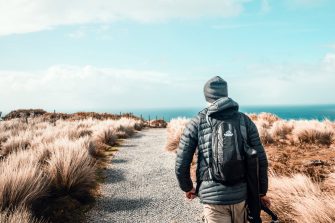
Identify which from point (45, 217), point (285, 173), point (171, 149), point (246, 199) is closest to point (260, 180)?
point (246, 199)

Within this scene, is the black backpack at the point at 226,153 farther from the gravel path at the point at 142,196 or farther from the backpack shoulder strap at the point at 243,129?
the gravel path at the point at 142,196

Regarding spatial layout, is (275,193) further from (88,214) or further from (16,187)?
(16,187)

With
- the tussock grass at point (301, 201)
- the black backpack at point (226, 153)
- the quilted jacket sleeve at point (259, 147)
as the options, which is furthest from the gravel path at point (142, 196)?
the black backpack at point (226, 153)

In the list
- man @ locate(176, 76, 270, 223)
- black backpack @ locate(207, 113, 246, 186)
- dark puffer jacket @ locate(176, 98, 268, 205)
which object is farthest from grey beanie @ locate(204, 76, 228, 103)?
black backpack @ locate(207, 113, 246, 186)

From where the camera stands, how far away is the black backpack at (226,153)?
3.65m

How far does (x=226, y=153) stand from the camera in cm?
365

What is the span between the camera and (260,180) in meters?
4.00

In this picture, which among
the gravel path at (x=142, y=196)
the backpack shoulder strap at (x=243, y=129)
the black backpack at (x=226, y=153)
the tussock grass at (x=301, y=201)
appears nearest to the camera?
A: the black backpack at (x=226, y=153)

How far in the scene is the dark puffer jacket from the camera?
12.3 ft

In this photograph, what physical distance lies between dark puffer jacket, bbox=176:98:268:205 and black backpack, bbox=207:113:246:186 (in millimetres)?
62

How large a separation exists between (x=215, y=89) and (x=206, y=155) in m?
0.67

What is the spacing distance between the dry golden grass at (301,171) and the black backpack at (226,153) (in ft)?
7.88

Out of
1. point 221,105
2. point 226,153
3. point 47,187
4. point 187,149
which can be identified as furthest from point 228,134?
point 47,187

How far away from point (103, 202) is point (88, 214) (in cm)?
86
